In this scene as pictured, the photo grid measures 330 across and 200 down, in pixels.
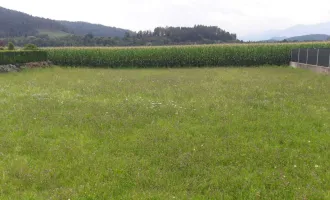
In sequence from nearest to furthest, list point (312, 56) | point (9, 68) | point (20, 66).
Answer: point (9, 68), point (312, 56), point (20, 66)

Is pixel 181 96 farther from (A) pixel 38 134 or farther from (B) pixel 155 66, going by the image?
(B) pixel 155 66

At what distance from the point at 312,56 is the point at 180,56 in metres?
13.3

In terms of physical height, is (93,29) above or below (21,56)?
above

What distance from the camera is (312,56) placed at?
24141mm

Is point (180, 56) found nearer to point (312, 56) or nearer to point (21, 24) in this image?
point (312, 56)

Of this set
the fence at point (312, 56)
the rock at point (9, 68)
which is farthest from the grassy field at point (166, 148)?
the rock at point (9, 68)

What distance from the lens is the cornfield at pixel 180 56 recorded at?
105 ft

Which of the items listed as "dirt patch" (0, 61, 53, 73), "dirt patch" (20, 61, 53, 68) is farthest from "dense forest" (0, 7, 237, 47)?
"dirt patch" (0, 61, 53, 73)

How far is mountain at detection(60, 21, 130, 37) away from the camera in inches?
5832

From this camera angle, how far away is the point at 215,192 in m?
4.90

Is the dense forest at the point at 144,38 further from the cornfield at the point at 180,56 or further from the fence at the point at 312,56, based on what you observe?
the fence at the point at 312,56

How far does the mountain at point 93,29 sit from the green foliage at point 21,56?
4741 inches

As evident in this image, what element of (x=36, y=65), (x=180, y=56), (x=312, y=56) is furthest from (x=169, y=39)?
(x=312, y=56)

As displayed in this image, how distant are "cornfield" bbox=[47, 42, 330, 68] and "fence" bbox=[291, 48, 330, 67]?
2.68m
